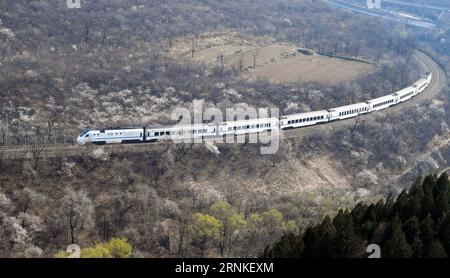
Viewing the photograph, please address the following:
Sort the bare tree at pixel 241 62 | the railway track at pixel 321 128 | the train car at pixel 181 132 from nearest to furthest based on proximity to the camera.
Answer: the railway track at pixel 321 128 → the train car at pixel 181 132 → the bare tree at pixel 241 62

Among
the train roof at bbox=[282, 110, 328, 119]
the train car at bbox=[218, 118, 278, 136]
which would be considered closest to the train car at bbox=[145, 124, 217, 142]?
the train car at bbox=[218, 118, 278, 136]

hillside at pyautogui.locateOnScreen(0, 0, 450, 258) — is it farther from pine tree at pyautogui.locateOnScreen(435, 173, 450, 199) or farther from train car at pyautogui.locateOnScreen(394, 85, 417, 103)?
pine tree at pyautogui.locateOnScreen(435, 173, 450, 199)

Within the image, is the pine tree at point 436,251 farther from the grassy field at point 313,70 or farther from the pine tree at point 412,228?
the grassy field at point 313,70

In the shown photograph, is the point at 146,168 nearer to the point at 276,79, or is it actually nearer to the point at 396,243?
the point at 396,243

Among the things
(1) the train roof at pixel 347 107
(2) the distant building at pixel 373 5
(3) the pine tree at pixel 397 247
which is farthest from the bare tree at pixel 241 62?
(2) the distant building at pixel 373 5

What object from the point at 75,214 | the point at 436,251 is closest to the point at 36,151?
the point at 75,214

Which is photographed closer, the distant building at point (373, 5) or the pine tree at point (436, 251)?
the pine tree at point (436, 251)

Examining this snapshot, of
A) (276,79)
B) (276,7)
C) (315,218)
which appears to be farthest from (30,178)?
(276,7)
